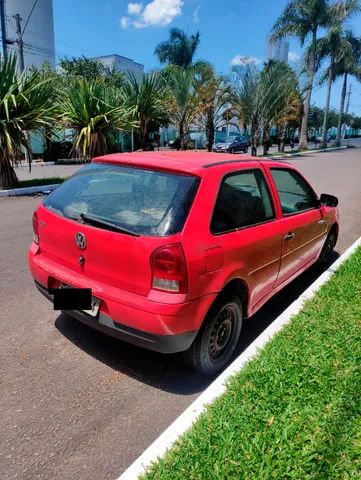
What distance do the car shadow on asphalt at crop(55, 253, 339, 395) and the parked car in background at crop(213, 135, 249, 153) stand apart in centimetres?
3206

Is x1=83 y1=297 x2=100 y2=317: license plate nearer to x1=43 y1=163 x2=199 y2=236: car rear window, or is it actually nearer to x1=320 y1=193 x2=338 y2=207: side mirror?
x1=43 y1=163 x2=199 y2=236: car rear window

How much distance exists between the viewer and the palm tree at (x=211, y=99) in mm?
24359

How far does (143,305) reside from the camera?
104 inches

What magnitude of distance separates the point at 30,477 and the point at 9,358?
1224mm

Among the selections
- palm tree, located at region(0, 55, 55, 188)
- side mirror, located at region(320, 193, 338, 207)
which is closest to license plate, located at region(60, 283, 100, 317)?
side mirror, located at region(320, 193, 338, 207)

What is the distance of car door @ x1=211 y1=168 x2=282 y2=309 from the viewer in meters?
2.98

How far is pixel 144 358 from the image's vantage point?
10.9 feet

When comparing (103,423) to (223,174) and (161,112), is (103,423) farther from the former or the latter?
(161,112)

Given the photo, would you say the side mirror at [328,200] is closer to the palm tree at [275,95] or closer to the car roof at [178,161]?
the car roof at [178,161]

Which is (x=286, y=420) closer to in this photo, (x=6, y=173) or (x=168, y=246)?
(x=168, y=246)

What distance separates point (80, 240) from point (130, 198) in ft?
1.54

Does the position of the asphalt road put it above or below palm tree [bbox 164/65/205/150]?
below

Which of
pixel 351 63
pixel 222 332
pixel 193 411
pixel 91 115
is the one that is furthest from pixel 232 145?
pixel 193 411

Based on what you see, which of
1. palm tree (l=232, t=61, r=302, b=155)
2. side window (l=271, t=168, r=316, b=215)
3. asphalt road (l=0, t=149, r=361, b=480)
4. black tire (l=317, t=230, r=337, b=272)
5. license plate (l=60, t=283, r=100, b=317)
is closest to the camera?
asphalt road (l=0, t=149, r=361, b=480)
